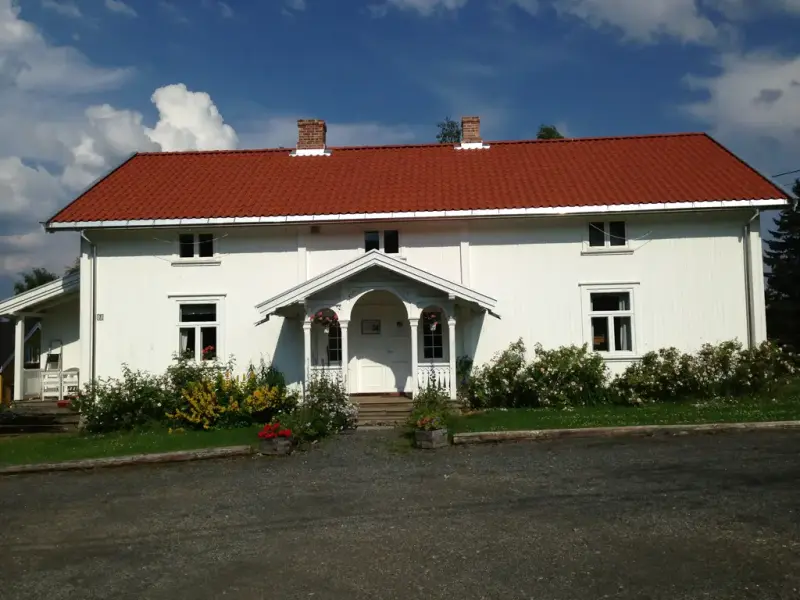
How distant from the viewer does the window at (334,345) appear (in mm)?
17734

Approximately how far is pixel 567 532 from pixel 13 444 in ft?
40.7

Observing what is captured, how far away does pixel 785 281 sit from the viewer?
3566cm

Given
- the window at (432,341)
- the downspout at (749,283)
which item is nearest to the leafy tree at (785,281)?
the downspout at (749,283)

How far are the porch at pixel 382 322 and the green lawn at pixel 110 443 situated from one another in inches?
101

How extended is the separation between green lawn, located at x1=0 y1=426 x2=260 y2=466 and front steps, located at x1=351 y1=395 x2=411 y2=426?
226cm

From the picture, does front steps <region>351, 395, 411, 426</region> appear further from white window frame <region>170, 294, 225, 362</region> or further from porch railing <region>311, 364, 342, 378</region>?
white window frame <region>170, 294, 225, 362</region>

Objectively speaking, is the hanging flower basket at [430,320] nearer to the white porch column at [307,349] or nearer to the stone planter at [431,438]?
the white porch column at [307,349]

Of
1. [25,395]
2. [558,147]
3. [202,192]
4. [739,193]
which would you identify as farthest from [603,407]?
[25,395]

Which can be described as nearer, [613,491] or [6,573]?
[6,573]

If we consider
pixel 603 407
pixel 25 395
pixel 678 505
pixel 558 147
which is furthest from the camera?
pixel 558 147

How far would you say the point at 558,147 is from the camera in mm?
22172

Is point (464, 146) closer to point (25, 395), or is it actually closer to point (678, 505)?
point (25, 395)

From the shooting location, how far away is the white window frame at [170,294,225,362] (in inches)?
701

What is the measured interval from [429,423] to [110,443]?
6346mm
